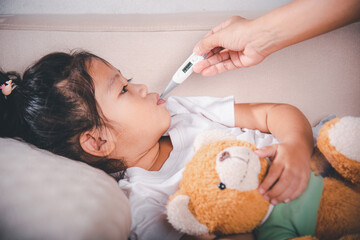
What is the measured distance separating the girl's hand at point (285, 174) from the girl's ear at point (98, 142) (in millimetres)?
446

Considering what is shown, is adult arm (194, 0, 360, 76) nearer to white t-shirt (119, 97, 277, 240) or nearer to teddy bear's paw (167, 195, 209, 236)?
white t-shirt (119, 97, 277, 240)

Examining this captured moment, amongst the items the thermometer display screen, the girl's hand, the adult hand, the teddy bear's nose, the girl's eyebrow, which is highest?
the adult hand

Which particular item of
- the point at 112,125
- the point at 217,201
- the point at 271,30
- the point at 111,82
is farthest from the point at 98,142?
the point at 271,30

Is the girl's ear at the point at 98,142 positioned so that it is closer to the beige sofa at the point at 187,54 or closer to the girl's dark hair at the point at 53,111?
the girl's dark hair at the point at 53,111

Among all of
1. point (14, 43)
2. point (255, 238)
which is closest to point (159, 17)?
point (14, 43)

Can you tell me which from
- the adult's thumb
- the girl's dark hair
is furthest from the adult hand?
the girl's dark hair

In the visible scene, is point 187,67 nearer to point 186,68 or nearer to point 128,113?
point 186,68

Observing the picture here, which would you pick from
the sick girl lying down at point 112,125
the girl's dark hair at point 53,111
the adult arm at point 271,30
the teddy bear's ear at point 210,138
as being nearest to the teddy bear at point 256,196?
the teddy bear's ear at point 210,138

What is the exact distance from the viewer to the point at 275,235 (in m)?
0.47

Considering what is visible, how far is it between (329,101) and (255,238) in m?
0.58

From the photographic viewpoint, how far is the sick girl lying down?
2.02ft

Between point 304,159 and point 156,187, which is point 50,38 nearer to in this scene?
point 156,187

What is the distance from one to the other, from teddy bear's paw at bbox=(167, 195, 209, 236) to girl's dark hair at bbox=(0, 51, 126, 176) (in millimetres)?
372

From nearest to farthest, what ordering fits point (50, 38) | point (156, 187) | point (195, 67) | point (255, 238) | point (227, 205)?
point (227, 205) → point (255, 238) → point (156, 187) → point (195, 67) → point (50, 38)
